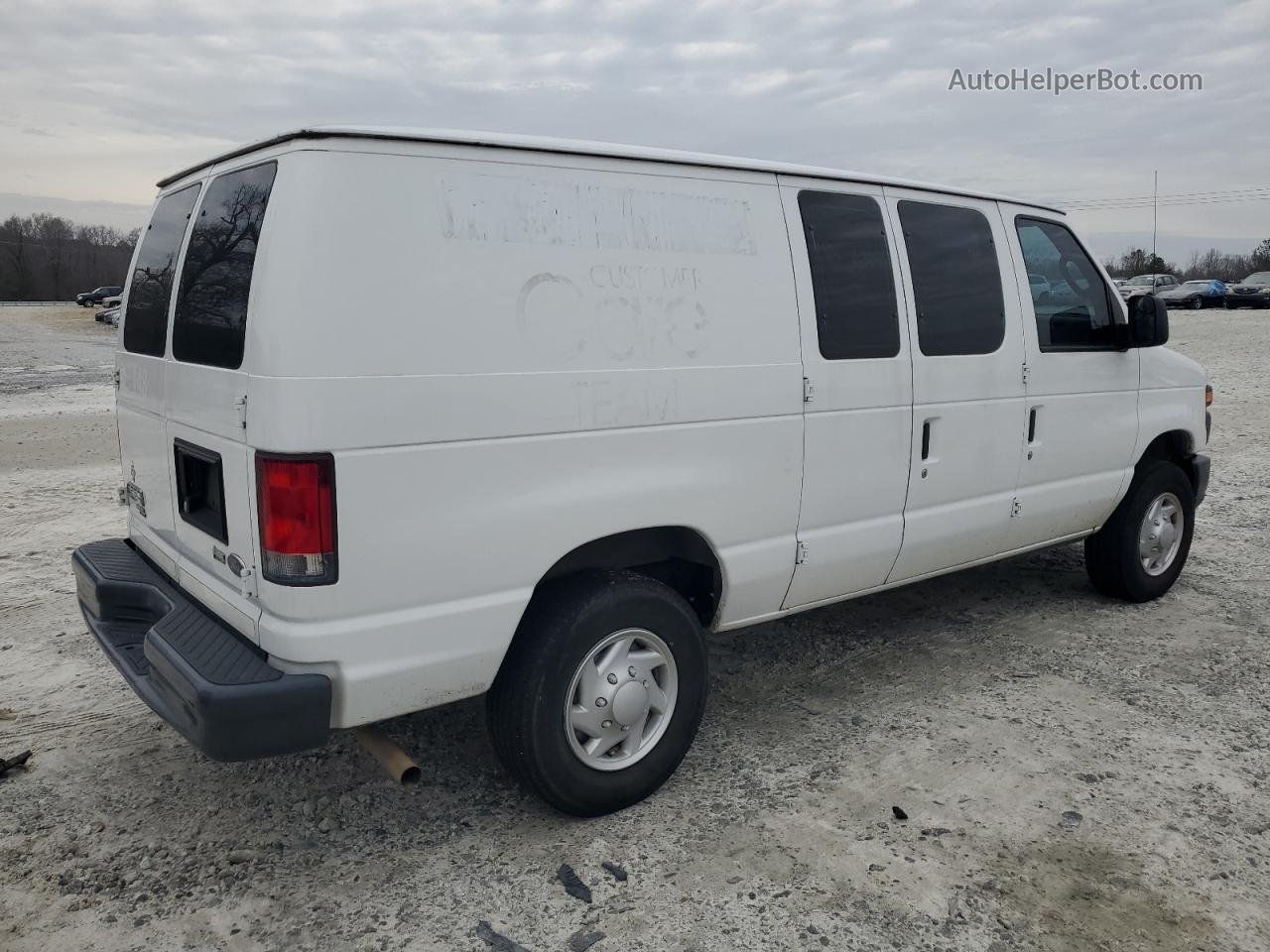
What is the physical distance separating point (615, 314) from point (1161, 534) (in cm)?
405

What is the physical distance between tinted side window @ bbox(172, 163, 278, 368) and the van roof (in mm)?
133

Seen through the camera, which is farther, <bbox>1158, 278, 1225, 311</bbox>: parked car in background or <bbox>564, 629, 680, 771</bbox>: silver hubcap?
<bbox>1158, 278, 1225, 311</bbox>: parked car in background

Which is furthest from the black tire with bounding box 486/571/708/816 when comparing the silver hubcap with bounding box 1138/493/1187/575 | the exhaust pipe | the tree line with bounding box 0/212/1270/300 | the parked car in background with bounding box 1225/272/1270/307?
the tree line with bounding box 0/212/1270/300

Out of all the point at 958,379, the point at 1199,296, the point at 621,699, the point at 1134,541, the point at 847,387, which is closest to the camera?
the point at 621,699

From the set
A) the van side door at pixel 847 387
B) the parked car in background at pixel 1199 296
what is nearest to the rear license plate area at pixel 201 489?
the van side door at pixel 847 387

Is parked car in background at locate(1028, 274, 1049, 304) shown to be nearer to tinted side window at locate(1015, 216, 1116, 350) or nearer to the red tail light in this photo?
tinted side window at locate(1015, 216, 1116, 350)

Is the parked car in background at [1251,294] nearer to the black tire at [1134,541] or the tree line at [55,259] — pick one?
the black tire at [1134,541]

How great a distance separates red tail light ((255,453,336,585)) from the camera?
2.73m

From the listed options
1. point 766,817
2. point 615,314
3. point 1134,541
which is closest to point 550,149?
→ point 615,314

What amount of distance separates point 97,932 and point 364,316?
192 cm

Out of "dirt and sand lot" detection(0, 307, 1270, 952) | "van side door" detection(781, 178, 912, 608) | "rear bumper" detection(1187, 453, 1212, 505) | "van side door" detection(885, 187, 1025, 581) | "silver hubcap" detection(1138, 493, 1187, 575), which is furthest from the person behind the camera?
"rear bumper" detection(1187, 453, 1212, 505)

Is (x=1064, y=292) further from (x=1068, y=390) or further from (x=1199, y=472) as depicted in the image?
(x=1199, y=472)

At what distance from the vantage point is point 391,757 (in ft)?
10.2

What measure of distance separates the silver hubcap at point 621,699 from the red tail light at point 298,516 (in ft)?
3.11
